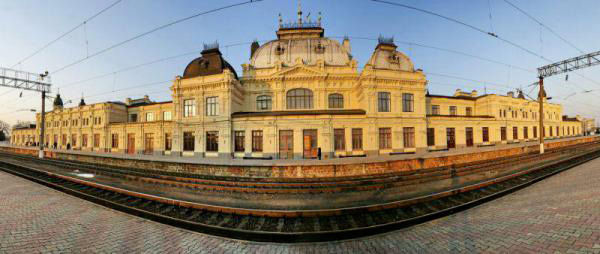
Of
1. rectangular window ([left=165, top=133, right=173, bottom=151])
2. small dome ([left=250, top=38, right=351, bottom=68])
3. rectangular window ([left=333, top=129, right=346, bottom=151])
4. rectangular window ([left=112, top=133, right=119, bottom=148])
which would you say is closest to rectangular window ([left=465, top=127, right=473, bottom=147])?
small dome ([left=250, top=38, right=351, bottom=68])

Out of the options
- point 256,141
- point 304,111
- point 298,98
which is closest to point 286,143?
point 256,141

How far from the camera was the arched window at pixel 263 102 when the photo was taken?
24.0 metres

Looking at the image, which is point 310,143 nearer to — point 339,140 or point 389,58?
point 339,140

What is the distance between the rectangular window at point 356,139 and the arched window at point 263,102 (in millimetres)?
10772

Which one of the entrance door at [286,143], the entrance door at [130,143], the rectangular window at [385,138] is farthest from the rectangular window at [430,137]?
the entrance door at [130,143]

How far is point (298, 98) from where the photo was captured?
23.6 meters

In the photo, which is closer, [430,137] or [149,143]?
[430,137]

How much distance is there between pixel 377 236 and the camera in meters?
4.89

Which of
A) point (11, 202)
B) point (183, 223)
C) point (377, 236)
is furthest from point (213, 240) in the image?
point (11, 202)

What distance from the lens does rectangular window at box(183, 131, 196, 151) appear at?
2241cm

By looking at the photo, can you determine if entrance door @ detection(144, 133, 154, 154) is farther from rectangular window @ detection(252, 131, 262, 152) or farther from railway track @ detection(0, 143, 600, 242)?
railway track @ detection(0, 143, 600, 242)

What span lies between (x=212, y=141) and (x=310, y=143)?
11105mm

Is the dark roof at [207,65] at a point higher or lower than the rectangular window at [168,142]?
higher

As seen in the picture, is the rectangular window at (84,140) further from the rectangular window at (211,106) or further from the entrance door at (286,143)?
the entrance door at (286,143)
